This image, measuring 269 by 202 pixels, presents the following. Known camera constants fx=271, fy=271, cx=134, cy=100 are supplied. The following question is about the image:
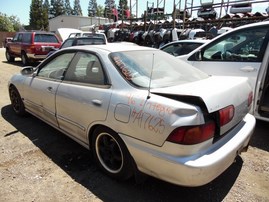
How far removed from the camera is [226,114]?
2.56 m

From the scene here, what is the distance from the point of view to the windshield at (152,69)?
2.87m

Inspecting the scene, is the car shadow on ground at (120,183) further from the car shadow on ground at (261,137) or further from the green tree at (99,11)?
the green tree at (99,11)

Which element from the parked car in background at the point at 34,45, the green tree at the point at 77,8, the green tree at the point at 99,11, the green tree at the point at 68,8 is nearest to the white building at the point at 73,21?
the parked car in background at the point at 34,45

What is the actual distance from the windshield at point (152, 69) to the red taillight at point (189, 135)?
0.65m

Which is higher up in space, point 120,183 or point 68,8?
point 68,8

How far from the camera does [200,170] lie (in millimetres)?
2285

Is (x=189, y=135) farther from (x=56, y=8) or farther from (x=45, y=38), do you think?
(x=56, y=8)

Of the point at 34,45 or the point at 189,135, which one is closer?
the point at 189,135

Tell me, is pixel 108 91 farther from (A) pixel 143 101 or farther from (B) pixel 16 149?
(B) pixel 16 149

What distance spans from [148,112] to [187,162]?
21.7 inches

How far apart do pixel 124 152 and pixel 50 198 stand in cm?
90

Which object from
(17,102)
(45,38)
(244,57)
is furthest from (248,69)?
(45,38)

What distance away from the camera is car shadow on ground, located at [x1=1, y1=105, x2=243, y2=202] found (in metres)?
2.79

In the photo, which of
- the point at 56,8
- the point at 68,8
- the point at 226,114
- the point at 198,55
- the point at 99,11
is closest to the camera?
the point at 226,114
